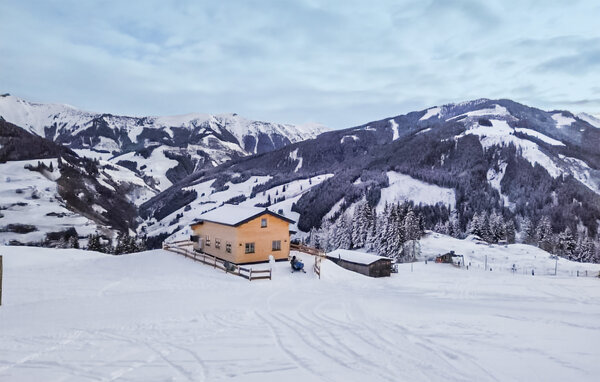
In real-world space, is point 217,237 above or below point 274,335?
above

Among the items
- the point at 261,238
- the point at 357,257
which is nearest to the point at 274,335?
the point at 261,238

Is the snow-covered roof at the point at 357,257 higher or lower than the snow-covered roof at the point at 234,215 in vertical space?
lower

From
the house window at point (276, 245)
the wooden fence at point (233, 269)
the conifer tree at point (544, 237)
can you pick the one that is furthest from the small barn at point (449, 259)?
the wooden fence at point (233, 269)

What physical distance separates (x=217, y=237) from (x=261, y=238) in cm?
518

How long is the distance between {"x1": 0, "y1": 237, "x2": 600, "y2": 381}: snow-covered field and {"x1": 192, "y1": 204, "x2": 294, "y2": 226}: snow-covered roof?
1055 centimetres

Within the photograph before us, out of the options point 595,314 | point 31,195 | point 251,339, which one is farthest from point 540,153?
point 31,195

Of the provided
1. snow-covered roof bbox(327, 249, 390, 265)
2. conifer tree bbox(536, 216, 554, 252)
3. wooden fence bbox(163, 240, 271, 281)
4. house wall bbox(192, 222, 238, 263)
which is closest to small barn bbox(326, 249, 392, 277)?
snow-covered roof bbox(327, 249, 390, 265)

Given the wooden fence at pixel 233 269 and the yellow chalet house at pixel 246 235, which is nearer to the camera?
the wooden fence at pixel 233 269

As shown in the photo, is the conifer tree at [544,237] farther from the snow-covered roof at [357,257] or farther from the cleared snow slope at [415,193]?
the snow-covered roof at [357,257]

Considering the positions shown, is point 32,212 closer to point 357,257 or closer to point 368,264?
point 357,257

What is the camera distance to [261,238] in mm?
36969

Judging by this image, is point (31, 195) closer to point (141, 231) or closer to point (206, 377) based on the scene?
point (141, 231)

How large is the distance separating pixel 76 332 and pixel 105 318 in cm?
255

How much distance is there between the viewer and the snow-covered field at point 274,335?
33.6 feet
